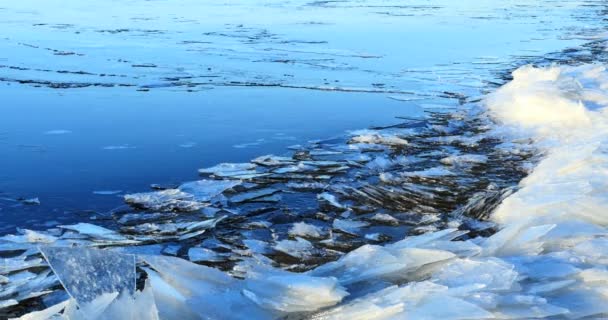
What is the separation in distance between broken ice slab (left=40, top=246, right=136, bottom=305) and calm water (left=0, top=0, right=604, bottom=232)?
1503 millimetres

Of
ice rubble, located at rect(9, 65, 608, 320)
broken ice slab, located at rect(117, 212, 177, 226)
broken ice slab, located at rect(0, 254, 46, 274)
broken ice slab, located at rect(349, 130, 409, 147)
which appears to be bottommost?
broken ice slab, located at rect(117, 212, 177, 226)

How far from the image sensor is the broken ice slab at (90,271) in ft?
6.79

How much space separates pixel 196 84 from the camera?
26.1 feet

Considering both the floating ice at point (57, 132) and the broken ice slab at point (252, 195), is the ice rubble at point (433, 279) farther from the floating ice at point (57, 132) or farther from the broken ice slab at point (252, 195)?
the floating ice at point (57, 132)

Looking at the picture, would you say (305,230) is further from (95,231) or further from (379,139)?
(379,139)

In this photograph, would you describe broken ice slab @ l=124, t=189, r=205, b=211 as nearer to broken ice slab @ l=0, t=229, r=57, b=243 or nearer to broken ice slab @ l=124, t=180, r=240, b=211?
broken ice slab @ l=124, t=180, r=240, b=211

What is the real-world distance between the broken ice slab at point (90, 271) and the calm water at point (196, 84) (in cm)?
150

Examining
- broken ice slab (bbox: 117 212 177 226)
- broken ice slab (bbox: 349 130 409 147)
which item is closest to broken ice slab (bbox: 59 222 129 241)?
broken ice slab (bbox: 117 212 177 226)

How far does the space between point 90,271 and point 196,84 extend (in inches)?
237

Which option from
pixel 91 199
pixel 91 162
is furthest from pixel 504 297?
pixel 91 162

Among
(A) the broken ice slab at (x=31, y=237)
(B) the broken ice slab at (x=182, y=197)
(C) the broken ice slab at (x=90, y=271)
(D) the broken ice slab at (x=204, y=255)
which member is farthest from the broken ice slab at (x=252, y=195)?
(C) the broken ice slab at (x=90, y=271)

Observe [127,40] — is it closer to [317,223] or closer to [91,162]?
[91,162]

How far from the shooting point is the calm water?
15.1 ft

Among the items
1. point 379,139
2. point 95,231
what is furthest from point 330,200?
point 379,139
